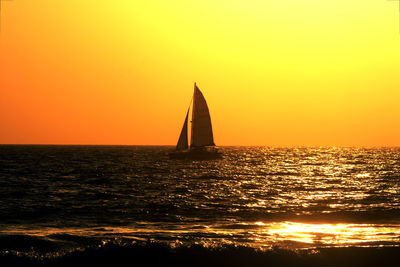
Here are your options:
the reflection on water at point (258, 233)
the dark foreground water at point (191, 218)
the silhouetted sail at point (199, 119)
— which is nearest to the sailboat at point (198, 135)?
the silhouetted sail at point (199, 119)

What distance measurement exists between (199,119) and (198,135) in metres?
3.20

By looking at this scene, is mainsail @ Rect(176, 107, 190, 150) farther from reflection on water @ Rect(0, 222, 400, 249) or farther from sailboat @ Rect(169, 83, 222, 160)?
reflection on water @ Rect(0, 222, 400, 249)

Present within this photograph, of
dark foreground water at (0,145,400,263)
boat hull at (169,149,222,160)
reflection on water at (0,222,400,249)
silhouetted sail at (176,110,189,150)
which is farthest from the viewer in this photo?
boat hull at (169,149,222,160)

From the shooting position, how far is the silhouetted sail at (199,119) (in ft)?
298

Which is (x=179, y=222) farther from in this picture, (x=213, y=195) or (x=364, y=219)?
(x=213, y=195)

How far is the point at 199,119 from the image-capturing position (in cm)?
9094

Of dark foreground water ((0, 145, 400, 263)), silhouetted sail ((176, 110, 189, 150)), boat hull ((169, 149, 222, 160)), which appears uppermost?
silhouetted sail ((176, 110, 189, 150))

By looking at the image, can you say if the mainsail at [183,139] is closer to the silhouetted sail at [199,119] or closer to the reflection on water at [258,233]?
the silhouetted sail at [199,119]

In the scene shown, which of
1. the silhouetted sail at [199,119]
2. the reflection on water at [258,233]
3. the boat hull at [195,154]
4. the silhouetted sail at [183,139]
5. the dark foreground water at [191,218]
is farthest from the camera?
the boat hull at [195,154]

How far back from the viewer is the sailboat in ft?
298

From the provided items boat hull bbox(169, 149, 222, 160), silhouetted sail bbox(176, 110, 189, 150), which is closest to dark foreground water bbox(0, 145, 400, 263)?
silhouetted sail bbox(176, 110, 189, 150)

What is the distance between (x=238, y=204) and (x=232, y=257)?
1777cm

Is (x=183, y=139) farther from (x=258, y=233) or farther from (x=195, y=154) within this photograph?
(x=258, y=233)

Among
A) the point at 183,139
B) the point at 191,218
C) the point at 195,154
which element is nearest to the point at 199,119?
the point at 183,139
